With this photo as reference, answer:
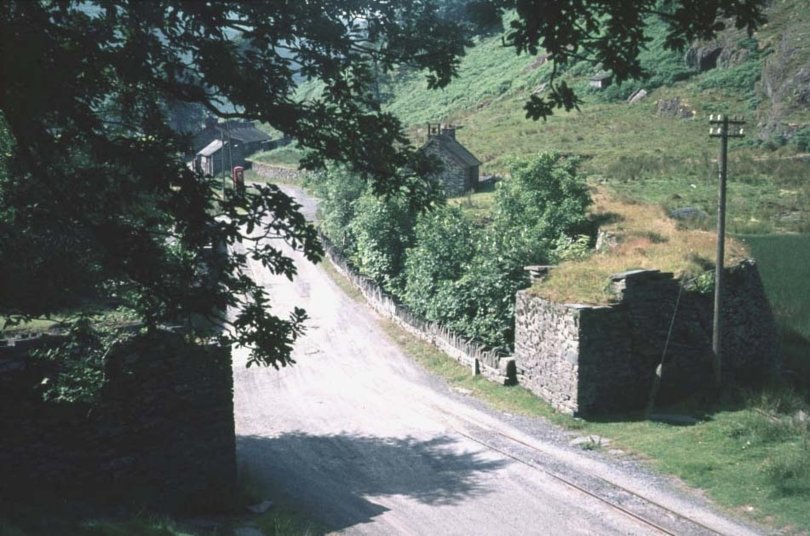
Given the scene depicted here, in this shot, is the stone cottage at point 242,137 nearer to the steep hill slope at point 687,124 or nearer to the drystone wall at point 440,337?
the steep hill slope at point 687,124

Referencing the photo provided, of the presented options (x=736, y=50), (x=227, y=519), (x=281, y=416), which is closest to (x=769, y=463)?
(x=227, y=519)

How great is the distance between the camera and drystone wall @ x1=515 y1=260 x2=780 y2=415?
2088cm

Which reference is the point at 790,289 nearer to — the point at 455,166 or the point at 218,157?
the point at 455,166

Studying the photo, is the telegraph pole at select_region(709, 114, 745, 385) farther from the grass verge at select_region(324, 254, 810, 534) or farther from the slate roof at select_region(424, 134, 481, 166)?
the slate roof at select_region(424, 134, 481, 166)

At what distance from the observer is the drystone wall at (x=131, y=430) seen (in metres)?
13.0

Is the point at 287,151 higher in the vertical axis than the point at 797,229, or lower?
higher

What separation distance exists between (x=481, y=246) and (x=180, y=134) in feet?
60.5

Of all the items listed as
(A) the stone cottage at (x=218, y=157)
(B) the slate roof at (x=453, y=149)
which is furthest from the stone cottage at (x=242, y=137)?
(B) the slate roof at (x=453, y=149)

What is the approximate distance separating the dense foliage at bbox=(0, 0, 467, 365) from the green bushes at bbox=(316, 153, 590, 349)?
1418 cm

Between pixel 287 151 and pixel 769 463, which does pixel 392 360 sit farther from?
pixel 287 151

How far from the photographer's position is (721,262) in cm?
2159

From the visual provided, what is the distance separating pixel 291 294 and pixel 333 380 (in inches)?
496

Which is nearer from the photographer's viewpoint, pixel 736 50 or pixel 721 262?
pixel 721 262

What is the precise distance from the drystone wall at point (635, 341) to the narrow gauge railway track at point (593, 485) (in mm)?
2695
